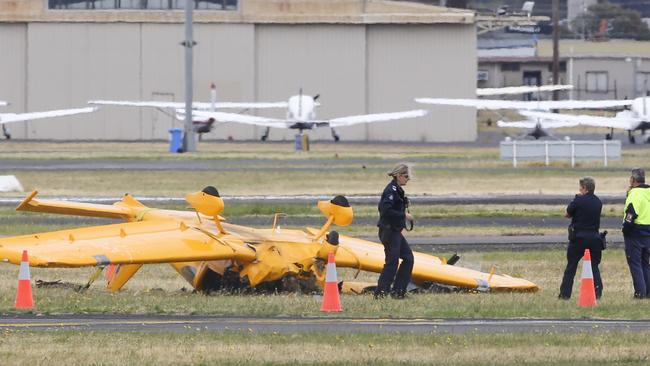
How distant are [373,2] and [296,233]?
6255 centimetres

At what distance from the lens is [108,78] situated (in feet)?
260

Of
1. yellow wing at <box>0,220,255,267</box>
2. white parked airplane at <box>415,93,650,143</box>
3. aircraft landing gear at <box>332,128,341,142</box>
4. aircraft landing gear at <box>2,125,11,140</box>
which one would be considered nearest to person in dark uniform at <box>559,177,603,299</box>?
yellow wing at <box>0,220,255,267</box>

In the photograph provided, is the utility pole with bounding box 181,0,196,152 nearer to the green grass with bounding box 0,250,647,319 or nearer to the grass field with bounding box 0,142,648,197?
the grass field with bounding box 0,142,648,197

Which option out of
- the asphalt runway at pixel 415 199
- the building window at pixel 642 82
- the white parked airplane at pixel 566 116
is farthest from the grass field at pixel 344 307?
the building window at pixel 642 82

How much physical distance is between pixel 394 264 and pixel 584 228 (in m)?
2.32

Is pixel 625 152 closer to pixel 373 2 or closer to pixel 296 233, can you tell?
pixel 373 2

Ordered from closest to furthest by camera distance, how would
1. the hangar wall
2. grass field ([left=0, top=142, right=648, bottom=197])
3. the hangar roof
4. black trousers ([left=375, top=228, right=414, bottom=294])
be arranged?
black trousers ([left=375, top=228, right=414, bottom=294]), grass field ([left=0, top=142, right=648, bottom=197]), the hangar roof, the hangar wall

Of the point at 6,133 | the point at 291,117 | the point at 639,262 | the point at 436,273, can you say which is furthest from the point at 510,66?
the point at 639,262

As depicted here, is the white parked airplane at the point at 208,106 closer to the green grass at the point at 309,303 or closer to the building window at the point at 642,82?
the building window at the point at 642,82

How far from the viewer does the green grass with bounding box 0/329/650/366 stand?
12.3 metres

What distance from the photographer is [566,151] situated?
5116 cm

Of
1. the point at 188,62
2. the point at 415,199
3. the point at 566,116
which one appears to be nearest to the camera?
the point at 415,199

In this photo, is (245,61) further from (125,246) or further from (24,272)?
(24,272)

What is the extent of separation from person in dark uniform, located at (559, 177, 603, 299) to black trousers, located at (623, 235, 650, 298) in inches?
17.6
